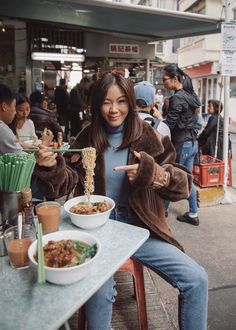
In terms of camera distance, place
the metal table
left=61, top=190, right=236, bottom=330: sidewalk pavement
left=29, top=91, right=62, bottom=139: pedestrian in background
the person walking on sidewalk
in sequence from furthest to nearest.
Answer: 1. left=29, top=91, right=62, bottom=139: pedestrian in background
2. the person walking on sidewalk
3. left=61, top=190, right=236, bottom=330: sidewalk pavement
4. the metal table

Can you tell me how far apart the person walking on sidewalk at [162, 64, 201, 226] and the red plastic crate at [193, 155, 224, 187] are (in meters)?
0.47

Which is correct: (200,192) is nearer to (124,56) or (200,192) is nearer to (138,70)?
(124,56)

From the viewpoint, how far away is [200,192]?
5.02m

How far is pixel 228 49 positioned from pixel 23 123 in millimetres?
3303

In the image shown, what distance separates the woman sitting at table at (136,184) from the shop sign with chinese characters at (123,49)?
726cm

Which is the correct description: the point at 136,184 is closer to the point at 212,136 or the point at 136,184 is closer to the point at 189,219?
the point at 189,219

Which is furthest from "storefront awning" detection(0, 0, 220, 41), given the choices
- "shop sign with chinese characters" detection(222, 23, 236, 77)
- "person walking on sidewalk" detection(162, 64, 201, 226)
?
"person walking on sidewalk" detection(162, 64, 201, 226)

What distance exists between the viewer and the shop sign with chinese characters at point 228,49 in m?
4.71

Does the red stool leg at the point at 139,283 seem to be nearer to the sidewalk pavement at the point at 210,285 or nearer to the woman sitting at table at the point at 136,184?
the woman sitting at table at the point at 136,184

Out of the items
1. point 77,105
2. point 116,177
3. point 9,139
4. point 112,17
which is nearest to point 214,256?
point 116,177

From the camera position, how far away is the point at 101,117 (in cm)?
231

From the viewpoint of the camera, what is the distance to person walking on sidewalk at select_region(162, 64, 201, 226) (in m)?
4.32

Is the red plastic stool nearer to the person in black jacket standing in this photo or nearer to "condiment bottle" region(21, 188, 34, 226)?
"condiment bottle" region(21, 188, 34, 226)

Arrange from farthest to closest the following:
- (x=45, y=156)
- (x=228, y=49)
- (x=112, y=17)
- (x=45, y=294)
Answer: (x=112, y=17) < (x=228, y=49) < (x=45, y=156) < (x=45, y=294)
